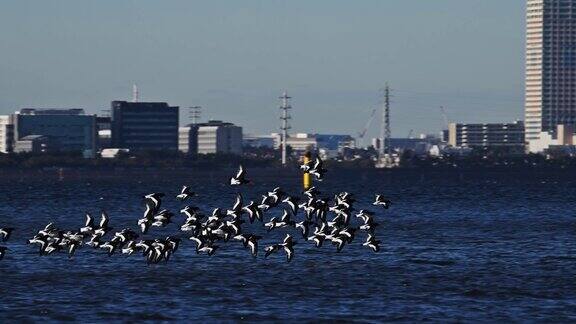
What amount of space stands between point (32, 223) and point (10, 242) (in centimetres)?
2715

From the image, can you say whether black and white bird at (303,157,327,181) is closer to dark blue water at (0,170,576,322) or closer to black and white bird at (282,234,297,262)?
black and white bird at (282,234,297,262)

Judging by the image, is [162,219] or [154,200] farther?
[154,200]

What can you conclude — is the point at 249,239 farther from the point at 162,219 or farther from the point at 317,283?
the point at 317,283

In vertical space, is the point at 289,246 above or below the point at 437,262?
above

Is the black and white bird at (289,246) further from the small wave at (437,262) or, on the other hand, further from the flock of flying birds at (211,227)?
the small wave at (437,262)

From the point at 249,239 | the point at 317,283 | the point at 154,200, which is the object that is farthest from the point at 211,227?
the point at 317,283

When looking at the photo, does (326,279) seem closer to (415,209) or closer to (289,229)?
(289,229)

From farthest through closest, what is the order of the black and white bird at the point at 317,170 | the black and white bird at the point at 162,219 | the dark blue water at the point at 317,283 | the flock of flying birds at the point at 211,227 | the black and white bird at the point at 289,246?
the black and white bird at the point at 317,170 → the flock of flying birds at the point at 211,227 → the black and white bird at the point at 289,246 → the black and white bird at the point at 162,219 → the dark blue water at the point at 317,283

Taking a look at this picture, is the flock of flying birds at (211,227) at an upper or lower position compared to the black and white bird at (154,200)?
lower

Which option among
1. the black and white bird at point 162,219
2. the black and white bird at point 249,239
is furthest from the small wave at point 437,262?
the black and white bird at point 162,219

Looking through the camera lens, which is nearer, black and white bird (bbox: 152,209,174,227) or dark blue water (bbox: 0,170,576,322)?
dark blue water (bbox: 0,170,576,322)

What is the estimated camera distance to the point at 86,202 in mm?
163125

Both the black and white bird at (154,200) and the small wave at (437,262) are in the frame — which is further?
the small wave at (437,262)

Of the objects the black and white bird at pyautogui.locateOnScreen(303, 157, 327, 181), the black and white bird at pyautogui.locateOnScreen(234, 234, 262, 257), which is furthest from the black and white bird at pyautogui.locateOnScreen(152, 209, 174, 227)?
the black and white bird at pyautogui.locateOnScreen(303, 157, 327, 181)
